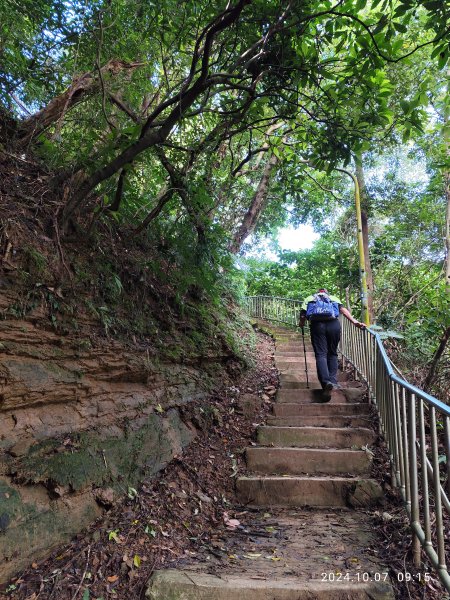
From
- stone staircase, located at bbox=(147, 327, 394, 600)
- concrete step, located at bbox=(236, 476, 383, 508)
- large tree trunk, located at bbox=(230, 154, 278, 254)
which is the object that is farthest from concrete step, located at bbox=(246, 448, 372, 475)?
large tree trunk, located at bbox=(230, 154, 278, 254)

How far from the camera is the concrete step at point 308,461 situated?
3672 millimetres

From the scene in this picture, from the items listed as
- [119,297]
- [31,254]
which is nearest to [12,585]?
[31,254]

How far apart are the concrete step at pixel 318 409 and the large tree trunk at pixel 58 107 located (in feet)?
14.1

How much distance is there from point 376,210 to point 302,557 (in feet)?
36.9

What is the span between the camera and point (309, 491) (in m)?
3.37

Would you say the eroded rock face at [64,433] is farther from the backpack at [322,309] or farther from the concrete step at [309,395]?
the backpack at [322,309]

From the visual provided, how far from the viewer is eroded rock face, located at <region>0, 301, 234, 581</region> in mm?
2309

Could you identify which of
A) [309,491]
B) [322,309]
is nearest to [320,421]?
[309,491]

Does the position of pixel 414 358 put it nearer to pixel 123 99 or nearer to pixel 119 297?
pixel 119 297

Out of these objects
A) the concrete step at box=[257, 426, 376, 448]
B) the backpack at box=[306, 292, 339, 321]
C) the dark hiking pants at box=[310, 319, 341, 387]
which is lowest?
the concrete step at box=[257, 426, 376, 448]

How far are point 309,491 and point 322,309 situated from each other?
264 centimetres

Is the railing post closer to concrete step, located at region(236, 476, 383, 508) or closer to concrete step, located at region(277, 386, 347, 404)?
concrete step, located at region(236, 476, 383, 508)

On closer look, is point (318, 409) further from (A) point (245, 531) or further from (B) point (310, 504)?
(A) point (245, 531)

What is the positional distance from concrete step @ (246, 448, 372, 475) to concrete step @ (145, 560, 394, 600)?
58.6 inches
